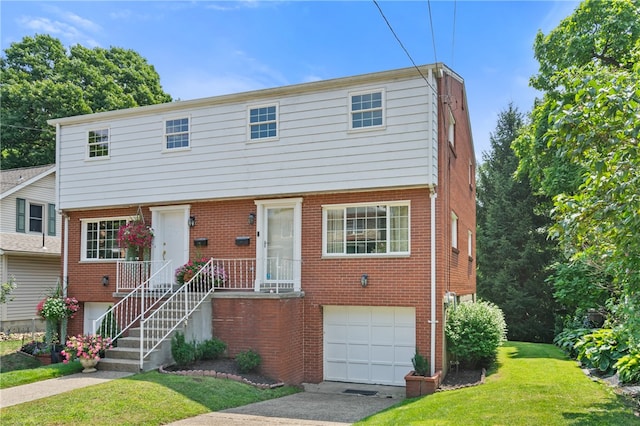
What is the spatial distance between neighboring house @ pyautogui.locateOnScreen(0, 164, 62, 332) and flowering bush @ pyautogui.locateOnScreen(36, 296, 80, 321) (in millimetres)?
5002

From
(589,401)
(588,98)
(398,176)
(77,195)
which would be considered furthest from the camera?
(77,195)

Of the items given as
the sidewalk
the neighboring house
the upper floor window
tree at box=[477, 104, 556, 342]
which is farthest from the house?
tree at box=[477, 104, 556, 342]

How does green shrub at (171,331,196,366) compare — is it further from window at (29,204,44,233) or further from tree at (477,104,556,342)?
tree at (477,104,556,342)

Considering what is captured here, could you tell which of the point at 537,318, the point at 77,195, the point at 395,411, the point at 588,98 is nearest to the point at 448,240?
the point at 395,411

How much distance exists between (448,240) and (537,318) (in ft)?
53.0

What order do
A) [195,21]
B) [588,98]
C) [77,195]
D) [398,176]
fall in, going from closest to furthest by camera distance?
[588,98]
[195,21]
[398,176]
[77,195]

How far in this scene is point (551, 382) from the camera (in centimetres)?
1091

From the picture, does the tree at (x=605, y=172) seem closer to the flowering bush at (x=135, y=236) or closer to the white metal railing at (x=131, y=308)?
the white metal railing at (x=131, y=308)

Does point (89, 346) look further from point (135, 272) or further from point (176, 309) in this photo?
point (135, 272)

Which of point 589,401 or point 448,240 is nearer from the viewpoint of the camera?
point 589,401

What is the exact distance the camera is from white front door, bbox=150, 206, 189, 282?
15.3 m

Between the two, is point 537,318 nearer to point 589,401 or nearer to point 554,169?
point 554,169

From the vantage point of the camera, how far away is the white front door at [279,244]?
1366 cm

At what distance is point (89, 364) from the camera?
1174cm
